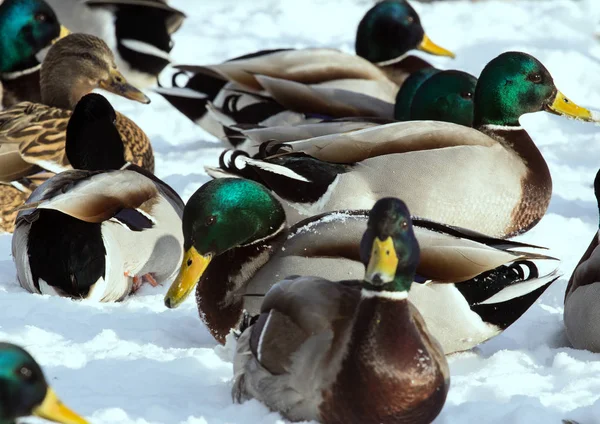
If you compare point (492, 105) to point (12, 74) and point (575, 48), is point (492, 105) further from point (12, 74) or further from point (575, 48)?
point (575, 48)

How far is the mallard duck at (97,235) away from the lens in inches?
205

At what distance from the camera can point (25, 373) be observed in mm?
3242

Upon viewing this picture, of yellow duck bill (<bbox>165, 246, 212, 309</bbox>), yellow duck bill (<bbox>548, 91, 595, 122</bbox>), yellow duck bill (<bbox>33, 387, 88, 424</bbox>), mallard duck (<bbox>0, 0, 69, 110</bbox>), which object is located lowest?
mallard duck (<bbox>0, 0, 69, 110</bbox>)

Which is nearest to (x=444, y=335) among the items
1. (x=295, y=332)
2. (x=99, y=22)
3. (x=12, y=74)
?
(x=295, y=332)

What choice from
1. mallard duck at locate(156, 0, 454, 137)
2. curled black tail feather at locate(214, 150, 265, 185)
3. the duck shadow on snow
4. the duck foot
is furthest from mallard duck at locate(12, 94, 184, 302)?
mallard duck at locate(156, 0, 454, 137)

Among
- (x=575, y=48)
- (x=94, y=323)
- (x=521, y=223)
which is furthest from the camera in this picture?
(x=575, y=48)

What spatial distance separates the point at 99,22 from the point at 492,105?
494cm

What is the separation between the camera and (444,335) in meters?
4.57

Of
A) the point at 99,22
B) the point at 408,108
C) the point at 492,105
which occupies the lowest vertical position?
the point at 99,22

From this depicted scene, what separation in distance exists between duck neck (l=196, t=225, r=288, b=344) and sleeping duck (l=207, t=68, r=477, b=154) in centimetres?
157

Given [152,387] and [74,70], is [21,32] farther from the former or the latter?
[152,387]

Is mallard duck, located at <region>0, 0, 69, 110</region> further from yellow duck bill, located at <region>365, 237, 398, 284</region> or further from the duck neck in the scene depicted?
yellow duck bill, located at <region>365, 237, 398, 284</region>

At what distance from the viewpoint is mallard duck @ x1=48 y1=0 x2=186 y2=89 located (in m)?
10.3

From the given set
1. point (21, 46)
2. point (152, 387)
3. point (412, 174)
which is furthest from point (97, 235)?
point (21, 46)
